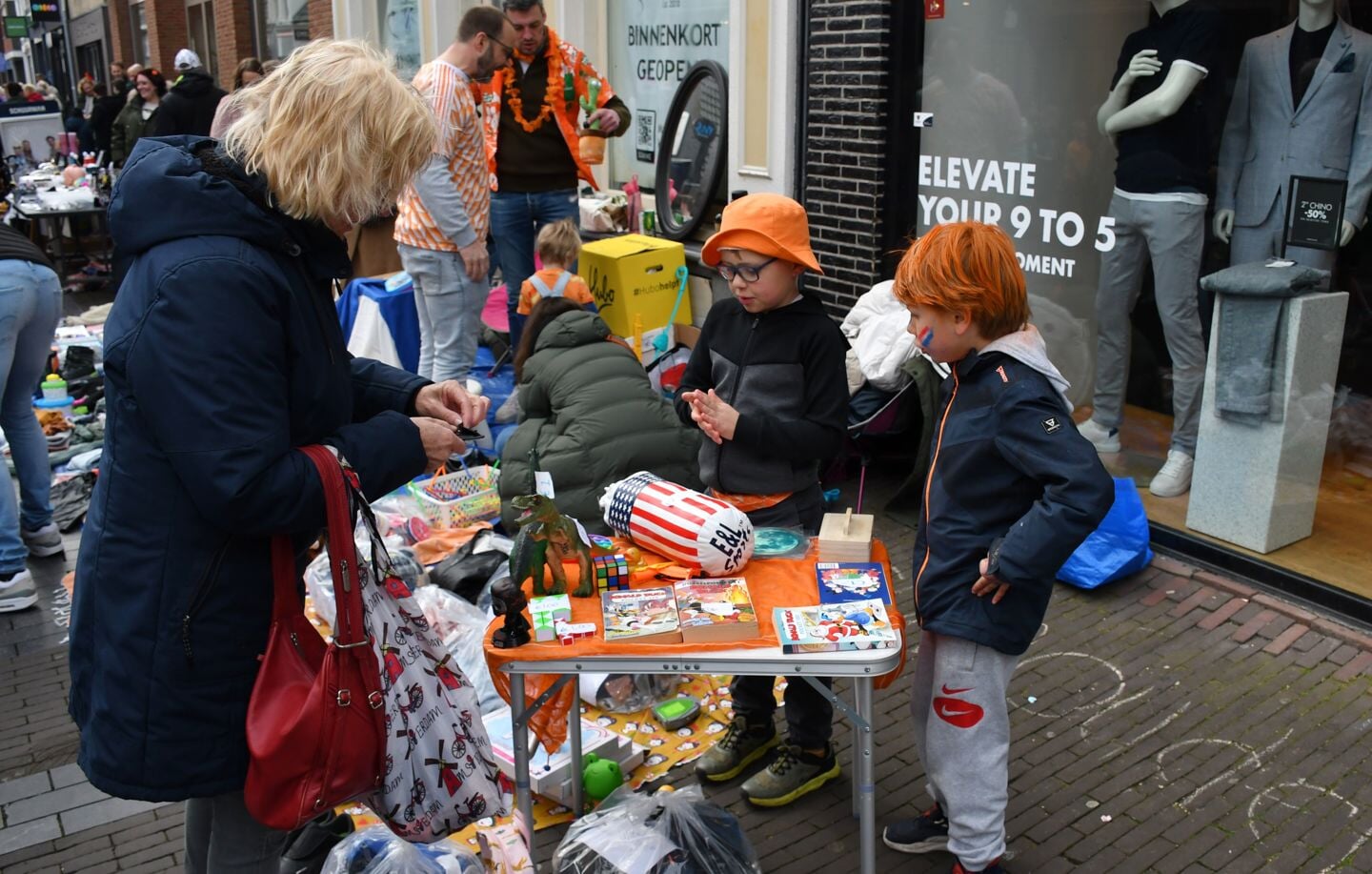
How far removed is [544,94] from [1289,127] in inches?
158

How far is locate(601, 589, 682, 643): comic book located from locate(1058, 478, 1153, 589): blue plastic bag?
2592mm

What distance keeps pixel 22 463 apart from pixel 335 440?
4.12 metres

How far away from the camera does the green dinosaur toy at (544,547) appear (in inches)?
118

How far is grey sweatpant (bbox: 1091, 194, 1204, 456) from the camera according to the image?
5.30 metres

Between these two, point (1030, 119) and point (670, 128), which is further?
point (670, 128)

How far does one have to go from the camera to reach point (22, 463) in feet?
18.7

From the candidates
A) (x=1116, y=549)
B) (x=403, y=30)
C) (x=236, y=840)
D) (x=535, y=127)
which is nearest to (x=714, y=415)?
(x=236, y=840)

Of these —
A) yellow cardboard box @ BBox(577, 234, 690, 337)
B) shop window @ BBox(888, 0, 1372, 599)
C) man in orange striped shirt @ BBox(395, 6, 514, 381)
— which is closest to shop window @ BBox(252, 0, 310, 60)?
yellow cardboard box @ BBox(577, 234, 690, 337)

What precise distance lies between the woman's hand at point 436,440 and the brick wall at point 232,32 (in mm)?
17877

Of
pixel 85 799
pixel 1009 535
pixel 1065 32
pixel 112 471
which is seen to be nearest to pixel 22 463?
pixel 85 799

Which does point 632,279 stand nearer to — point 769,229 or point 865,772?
point 769,229

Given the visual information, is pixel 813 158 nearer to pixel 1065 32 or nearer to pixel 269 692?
pixel 1065 32

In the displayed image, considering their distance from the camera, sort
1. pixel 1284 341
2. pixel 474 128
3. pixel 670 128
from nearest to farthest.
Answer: pixel 1284 341 → pixel 474 128 → pixel 670 128

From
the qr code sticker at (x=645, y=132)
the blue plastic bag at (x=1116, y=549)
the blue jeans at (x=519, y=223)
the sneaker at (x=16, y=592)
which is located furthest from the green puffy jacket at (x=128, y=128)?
the blue plastic bag at (x=1116, y=549)
